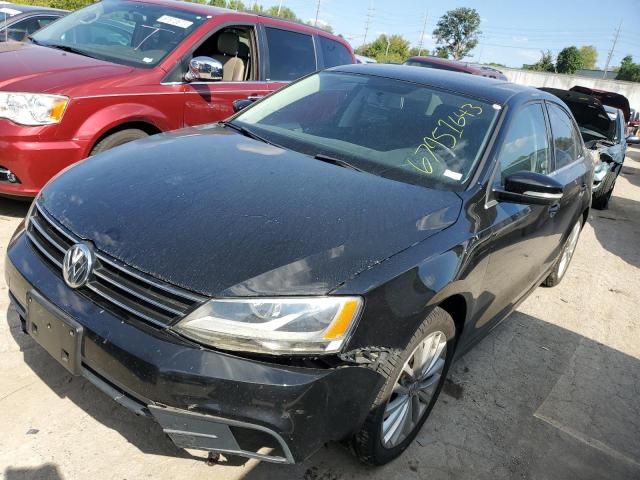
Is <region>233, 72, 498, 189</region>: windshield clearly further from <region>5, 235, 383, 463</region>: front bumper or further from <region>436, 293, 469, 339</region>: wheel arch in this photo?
<region>5, 235, 383, 463</region>: front bumper

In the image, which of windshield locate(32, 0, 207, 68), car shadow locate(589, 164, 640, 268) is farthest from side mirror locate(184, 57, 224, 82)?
car shadow locate(589, 164, 640, 268)

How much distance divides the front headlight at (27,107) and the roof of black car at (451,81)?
196cm

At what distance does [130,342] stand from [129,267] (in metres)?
0.26

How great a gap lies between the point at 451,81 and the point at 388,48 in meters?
56.3

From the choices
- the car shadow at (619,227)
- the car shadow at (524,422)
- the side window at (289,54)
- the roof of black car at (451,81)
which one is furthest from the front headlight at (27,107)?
the car shadow at (619,227)

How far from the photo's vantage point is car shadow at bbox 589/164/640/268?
6477 mm

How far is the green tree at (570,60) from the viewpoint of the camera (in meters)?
66.9

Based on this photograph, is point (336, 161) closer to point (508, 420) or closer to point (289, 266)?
point (289, 266)

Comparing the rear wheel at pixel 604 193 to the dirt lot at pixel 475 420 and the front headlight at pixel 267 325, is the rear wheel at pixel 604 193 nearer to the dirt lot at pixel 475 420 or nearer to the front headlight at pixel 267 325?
the dirt lot at pixel 475 420

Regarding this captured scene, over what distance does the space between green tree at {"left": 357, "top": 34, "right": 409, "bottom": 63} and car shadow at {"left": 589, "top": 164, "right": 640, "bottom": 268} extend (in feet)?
151

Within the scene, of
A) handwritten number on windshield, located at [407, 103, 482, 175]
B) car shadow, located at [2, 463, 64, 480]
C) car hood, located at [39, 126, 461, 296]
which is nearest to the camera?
car hood, located at [39, 126, 461, 296]

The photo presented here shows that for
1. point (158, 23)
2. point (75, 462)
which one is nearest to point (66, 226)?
point (75, 462)

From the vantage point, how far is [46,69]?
400 cm

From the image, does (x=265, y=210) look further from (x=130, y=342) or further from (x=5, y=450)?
(x=5, y=450)
